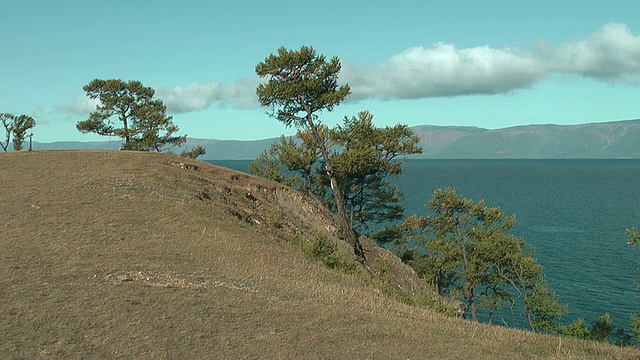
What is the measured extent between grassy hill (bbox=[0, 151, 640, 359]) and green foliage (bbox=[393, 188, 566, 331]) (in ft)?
80.2

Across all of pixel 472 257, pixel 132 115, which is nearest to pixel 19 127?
pixel 132 115

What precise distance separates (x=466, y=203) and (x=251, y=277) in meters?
42.4

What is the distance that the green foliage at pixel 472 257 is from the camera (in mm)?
56875

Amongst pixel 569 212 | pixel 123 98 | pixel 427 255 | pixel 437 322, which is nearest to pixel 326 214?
pixel 427 255

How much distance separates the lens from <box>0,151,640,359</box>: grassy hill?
15.4 m

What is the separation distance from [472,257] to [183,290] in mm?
45611

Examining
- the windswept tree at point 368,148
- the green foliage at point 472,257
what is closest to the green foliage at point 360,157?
the windswept tree at point 368,148

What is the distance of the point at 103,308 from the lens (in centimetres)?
1742

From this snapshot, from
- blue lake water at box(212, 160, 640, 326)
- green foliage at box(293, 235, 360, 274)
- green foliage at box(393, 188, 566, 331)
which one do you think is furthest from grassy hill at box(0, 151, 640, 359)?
blue lake water at box(212, 160, 640, 326)

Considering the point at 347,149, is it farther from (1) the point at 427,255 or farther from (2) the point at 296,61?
(1) the point at 427,255

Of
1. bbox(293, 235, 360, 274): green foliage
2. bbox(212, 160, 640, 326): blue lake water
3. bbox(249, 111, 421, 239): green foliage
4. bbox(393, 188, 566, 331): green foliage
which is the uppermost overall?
bbox(249, 111, 421, 239): green foliage

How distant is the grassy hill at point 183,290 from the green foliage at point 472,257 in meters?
24.4

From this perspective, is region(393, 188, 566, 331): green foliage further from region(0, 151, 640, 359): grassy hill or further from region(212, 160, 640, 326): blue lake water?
region(0, 151, 640, 359): grassy hill

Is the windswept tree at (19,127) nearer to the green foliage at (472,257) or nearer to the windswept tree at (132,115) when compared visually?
the windswept tree at (132,115)
